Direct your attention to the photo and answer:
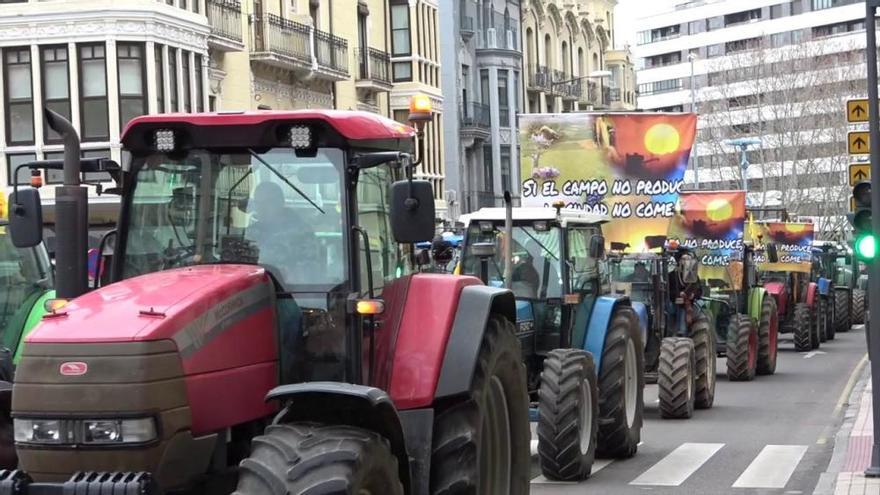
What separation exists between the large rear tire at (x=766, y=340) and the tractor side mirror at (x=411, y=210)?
20.1 m

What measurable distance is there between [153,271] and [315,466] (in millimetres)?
1832

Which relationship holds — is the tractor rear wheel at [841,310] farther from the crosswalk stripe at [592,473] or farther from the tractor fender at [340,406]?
the tractor fender at [340,406]

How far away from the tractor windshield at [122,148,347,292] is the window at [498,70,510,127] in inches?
1991

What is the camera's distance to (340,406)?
7297mm

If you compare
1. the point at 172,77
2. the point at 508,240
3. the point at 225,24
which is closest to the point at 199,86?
the point at 172,77

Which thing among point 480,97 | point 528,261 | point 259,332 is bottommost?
point 259,332

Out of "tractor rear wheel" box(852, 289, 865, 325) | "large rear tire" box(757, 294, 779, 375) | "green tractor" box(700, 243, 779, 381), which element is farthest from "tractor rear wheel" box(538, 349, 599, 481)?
"tractor rear wheel" box(852, 289, 865, 325)

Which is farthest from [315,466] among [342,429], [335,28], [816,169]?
[816,169]

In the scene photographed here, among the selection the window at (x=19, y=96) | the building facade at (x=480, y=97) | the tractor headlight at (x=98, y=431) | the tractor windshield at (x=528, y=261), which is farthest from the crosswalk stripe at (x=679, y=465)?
the building facade at (x=480, y=97)

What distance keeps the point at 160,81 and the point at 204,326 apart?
1045 inches

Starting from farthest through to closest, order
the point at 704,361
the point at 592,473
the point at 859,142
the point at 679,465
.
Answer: the point at 704,361, the point at 859,142, the point at 679,465, the point at 592,473


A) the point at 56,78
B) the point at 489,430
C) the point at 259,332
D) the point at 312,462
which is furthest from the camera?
the point at 56,78

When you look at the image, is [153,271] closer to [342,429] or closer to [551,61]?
[342,429]

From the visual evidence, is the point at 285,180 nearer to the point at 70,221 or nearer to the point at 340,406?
the point at 70,221
